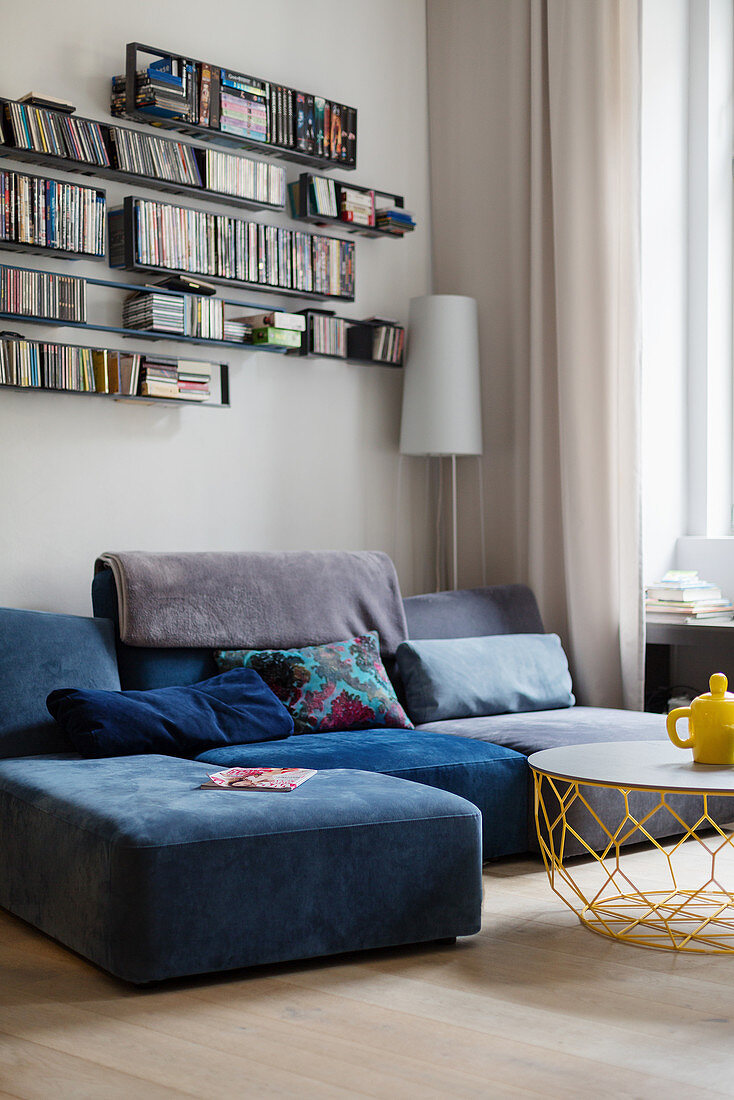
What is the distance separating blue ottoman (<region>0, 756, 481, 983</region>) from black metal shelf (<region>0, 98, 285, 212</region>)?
186 cm

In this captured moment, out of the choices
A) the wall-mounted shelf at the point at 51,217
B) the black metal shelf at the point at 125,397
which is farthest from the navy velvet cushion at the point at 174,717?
the wall-mounted shelf at the point at 51,217

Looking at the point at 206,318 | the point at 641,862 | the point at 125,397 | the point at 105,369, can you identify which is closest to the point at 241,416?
the point at 206,318

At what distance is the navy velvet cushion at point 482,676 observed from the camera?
3.88m

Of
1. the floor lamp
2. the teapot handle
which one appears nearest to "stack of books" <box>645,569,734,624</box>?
the floor lamp

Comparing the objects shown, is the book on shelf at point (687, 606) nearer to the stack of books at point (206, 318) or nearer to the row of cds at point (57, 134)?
the stack of books at point (206, 318)

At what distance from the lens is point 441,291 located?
16.8 feet

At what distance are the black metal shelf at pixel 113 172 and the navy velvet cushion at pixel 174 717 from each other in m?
1.58

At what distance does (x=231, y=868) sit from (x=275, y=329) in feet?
7.39

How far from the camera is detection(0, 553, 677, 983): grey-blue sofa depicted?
243 centimetres

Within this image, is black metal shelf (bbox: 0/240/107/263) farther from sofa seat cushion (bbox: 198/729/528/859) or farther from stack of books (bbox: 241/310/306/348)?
sofa seat cushion (bbox: 198/729/528/859)

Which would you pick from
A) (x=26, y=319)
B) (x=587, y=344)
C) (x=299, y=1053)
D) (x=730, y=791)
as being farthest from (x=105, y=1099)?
(x=587, y=344)

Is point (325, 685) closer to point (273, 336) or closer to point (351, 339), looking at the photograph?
point (273, 336)

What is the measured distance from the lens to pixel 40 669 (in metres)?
3.29

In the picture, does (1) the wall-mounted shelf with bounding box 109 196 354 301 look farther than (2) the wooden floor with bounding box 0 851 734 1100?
Yes
